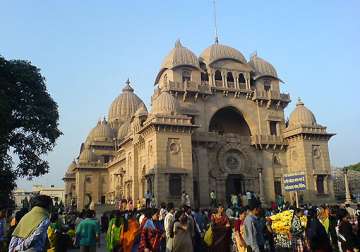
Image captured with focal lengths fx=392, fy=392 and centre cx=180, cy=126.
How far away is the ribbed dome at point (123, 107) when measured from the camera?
55531 millimetres

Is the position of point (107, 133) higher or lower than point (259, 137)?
higher

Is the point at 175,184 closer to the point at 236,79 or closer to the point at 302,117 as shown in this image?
the point at 236,79

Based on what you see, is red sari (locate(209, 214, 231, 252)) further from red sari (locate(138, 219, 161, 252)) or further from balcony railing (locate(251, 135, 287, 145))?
balcony railing (locate(251, 135, 287, 145))

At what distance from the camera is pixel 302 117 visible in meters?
36.6

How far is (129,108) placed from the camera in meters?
55.9

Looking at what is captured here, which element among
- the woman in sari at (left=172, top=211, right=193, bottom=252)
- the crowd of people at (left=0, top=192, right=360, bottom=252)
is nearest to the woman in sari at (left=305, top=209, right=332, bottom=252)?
the crowd of people at (left=0, top=192, right=360, bottom=252)

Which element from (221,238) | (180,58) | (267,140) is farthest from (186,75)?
(221,238)

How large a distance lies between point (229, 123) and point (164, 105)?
37.5ft

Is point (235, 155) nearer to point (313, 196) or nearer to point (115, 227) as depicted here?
point (313, 196)

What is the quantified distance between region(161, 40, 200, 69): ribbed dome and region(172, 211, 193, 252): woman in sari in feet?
88.4

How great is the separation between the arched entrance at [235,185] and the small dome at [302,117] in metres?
7.31

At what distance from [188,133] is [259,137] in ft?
27.3

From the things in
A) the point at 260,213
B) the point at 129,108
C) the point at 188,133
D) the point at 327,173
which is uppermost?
the point at 129,108

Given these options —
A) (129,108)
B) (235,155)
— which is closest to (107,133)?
(129,108)
